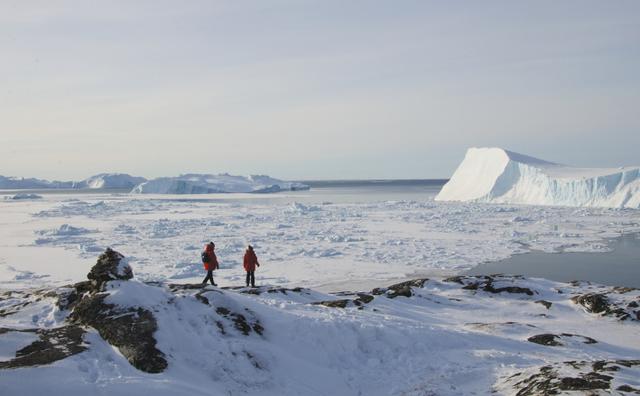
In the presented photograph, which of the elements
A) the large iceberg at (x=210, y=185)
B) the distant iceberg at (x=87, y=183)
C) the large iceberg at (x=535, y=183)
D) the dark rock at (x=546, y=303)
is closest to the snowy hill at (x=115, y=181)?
the distant iceberg at (x=87, y=183)

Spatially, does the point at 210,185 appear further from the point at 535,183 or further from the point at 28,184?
the point at 28,184

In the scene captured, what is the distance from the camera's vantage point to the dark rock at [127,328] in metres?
6.47

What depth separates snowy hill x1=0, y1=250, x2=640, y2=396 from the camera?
612 centimetres

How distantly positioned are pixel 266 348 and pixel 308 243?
1986cm

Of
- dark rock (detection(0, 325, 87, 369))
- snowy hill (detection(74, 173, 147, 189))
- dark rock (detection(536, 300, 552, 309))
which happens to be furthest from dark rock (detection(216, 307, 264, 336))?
snowy hill (detection(74, 173, 147, 189))

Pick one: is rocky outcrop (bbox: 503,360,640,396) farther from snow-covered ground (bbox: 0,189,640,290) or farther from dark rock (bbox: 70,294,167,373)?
snow-covered ground (bbox: 0,189,640,290)

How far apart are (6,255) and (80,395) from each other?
22.4 m

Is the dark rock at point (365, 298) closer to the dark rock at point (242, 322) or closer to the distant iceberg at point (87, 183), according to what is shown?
the dark rock at point (242, 322)

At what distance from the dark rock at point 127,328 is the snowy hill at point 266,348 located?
0.06ft

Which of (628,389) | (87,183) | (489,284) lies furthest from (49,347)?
(87,183)

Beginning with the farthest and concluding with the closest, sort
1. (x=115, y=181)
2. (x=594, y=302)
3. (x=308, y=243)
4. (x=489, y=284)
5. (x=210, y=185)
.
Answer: (x=115, y=181)
(x=210, y=185)
(x=308, y=243)
(x=489, y=284)
(x=594, y=302)

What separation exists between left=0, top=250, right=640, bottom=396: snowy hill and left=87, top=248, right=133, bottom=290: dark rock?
22 mm

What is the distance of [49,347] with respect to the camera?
20.6ft

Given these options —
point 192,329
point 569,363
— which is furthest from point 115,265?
point 569,363
